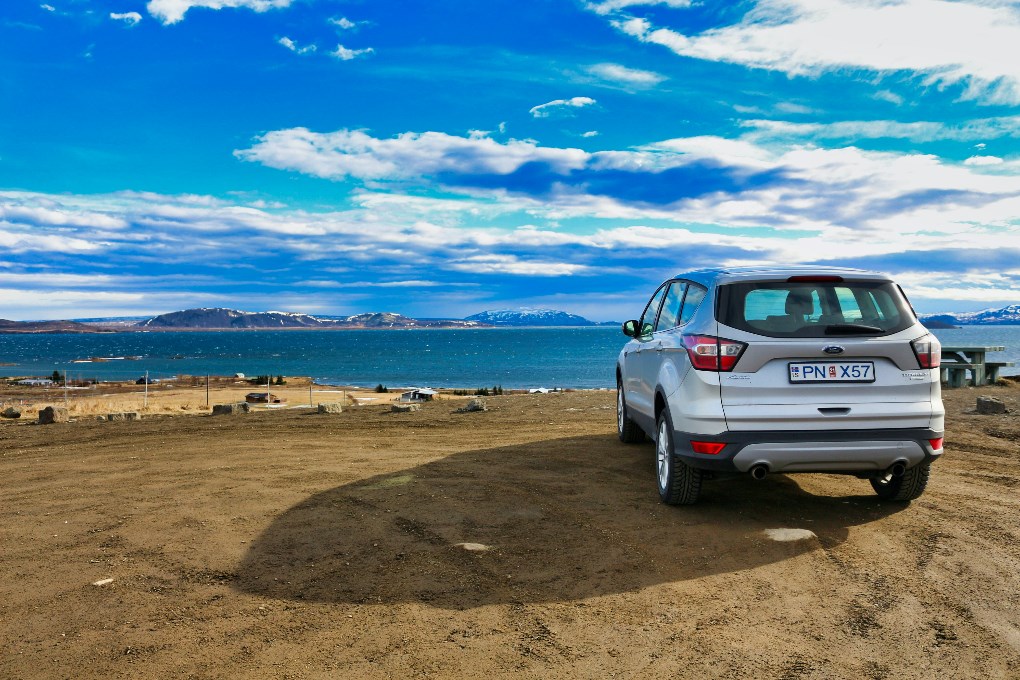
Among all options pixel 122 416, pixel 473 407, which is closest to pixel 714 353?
pixel 473 407

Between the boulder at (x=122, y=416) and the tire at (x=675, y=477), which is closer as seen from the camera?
the tire at (x=675, y=477)

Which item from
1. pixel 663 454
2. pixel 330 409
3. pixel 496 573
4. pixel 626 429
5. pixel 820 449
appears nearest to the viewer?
pixel 496 573

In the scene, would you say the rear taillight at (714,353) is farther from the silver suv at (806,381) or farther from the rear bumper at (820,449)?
the rear bumper at (820,449)

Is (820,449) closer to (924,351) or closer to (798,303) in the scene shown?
(924,351)

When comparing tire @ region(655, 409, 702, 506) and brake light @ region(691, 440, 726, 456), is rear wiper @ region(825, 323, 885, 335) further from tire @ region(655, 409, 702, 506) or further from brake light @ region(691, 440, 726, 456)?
tire @ region(655, 409, 702, 506)

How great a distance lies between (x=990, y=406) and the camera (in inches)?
543

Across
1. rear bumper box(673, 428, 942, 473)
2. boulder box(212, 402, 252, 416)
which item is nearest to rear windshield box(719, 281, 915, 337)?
rear bumper box(673, 428, 942, 473)

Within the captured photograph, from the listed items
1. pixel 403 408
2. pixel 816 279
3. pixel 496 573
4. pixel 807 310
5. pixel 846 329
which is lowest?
pixel 496 573

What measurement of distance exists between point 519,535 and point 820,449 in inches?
96.3

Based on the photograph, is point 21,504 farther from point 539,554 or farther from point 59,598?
point 539,554

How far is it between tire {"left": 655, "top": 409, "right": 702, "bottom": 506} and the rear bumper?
62cm

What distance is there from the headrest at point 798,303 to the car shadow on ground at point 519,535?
1790mm

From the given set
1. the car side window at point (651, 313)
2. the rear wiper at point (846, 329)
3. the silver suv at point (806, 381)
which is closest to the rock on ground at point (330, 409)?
the car side window at point (651, 313)

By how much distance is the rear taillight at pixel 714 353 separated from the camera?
19.6ft
